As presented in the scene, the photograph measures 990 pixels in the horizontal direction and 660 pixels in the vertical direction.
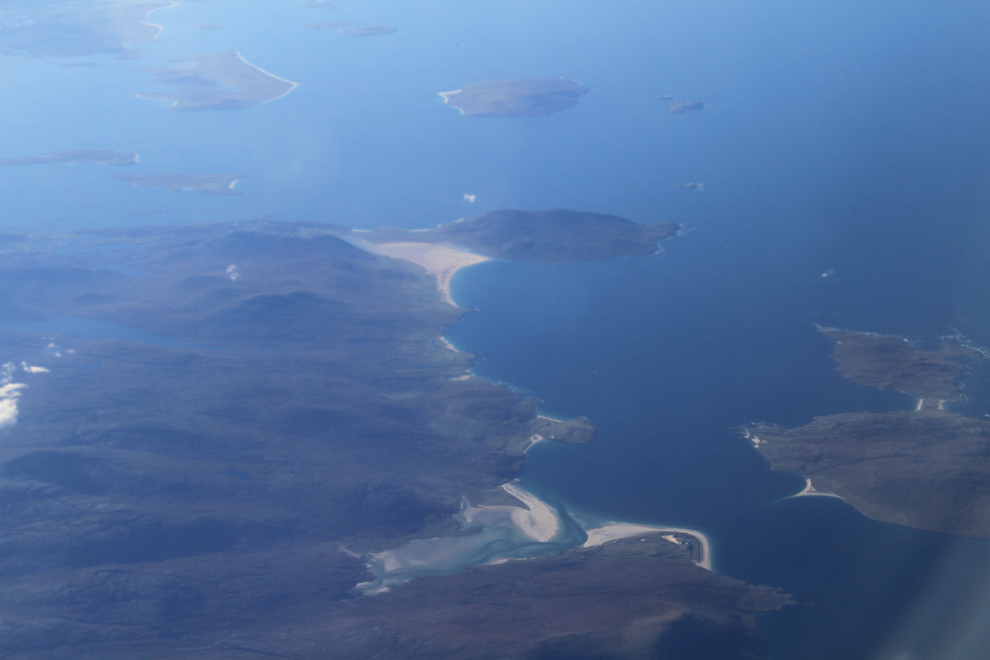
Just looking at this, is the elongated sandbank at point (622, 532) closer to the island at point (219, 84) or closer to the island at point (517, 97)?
the island at point (517, 97)

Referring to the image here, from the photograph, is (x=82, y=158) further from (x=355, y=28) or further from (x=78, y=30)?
(x=78, y=30)

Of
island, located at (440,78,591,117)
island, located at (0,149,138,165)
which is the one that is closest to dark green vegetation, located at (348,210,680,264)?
island, located at (0,149,138,165)

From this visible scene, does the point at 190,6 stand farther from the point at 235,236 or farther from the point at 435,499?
the point at 435,499

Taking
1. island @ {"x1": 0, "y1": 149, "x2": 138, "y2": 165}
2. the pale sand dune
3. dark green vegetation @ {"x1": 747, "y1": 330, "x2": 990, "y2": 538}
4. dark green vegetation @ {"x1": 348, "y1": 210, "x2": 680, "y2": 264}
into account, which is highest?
island @ {"x1": 0, "y1": 149, "x2": 138, "y2": 165}

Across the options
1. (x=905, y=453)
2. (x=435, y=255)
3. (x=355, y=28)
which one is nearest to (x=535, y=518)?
(x=905, y=453)

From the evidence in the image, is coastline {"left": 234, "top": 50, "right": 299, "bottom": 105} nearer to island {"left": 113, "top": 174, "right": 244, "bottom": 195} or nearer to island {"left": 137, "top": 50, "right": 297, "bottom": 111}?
island {"left": 137, "top": 50, "right": 297, "bottom": 111}

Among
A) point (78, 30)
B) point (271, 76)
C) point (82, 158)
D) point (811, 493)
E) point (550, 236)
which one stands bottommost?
point (811, 493)
